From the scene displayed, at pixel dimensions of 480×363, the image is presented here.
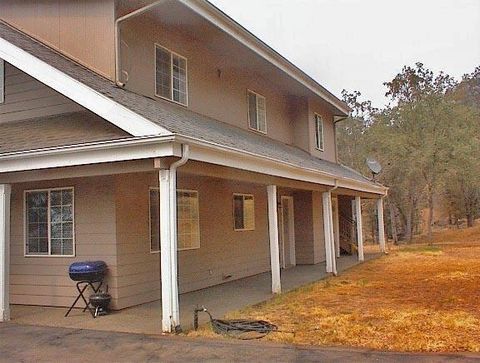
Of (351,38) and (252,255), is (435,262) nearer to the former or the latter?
(252,255)

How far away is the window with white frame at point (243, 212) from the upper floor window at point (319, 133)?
4.91 m

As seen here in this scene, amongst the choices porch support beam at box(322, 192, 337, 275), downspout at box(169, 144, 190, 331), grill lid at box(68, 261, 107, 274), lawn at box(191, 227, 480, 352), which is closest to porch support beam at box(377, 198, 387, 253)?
lawn at box(191, 227, 480, 352)

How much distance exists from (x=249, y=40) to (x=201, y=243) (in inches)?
184

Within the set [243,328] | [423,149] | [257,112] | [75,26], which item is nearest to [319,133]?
[257,112]

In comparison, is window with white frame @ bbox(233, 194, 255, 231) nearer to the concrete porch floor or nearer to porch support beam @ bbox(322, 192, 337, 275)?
the concrete porch floor

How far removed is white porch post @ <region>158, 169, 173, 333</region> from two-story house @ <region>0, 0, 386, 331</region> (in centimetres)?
1

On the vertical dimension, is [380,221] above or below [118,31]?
below

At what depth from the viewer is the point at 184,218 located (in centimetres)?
1042

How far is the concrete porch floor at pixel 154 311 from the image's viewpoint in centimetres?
733

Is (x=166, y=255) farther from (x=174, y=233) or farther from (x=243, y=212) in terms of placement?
(x=243, y=212)

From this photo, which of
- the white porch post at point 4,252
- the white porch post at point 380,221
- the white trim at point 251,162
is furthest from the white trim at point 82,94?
the white porch post at point 380,221

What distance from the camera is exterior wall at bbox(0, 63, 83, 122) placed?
9094mm

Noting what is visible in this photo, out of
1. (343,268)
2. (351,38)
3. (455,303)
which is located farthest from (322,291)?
(351,38)

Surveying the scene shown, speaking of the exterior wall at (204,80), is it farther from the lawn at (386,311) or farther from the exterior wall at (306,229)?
the lawn at (386,311)
